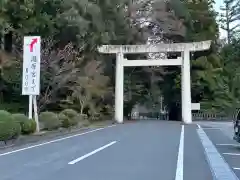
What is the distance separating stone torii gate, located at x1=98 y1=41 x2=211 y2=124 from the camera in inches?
1390

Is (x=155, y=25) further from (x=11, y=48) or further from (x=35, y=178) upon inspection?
(x=35, y=178)

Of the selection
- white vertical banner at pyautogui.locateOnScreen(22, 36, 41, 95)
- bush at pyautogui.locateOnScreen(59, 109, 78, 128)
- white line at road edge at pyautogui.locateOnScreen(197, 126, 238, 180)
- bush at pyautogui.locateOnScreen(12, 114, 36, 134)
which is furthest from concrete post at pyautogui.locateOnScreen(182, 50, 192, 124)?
white line at road edge at pyautogui.locateOnScreen(197, 126, 238, 180)

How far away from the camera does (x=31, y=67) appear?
20.4m

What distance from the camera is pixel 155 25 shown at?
143 feet

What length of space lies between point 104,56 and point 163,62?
594 centimetres

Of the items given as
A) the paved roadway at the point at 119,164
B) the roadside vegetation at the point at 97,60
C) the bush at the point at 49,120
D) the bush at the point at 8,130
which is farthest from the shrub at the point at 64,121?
the paved roadway at the point at 119,164

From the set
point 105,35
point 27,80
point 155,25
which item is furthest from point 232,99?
point 27,80

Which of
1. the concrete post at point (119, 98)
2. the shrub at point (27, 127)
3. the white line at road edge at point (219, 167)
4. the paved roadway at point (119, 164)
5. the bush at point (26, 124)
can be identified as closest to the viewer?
the paved roadway at point (119, 164)

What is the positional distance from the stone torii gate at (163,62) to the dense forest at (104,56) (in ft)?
3.88

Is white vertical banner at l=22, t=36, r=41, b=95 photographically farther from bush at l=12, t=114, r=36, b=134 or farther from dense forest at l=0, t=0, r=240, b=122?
dense forest at l=0, t=0, r=240, b=122

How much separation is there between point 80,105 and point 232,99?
2026cm

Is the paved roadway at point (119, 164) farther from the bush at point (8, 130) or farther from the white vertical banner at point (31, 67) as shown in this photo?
the white vertical banner at point (31, 67)

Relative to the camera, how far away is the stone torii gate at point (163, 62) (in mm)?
35312

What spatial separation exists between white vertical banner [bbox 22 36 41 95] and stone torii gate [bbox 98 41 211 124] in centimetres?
1539
